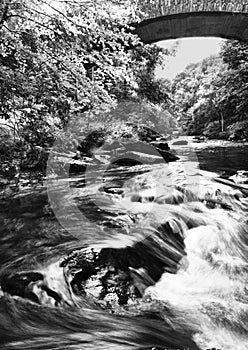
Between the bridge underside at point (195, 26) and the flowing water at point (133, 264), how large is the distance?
5.64 m

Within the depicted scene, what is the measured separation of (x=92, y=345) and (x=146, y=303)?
29.9 inches

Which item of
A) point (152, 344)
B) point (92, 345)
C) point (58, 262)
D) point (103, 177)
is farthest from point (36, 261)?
point (103, 177)

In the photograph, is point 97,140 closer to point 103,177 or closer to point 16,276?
point 103,177

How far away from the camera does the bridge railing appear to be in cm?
940

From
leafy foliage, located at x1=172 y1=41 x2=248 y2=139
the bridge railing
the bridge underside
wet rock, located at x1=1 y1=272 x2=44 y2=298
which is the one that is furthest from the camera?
leafy foliage, located at x1=172 y1=41 x2=248 y2=139

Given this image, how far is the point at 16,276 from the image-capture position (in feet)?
10.5

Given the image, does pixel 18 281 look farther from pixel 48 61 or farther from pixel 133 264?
pixel 48 61

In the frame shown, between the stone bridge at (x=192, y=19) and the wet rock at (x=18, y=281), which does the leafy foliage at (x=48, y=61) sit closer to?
the wet rock at (x=18, y=281)

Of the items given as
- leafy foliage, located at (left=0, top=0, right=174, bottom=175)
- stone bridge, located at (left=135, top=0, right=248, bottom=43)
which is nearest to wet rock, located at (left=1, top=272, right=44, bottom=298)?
leafy foliage, located at (left=0, top=0, right=174, bottom=175)

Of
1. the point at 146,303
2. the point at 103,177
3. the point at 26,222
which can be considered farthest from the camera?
the point at 103,177

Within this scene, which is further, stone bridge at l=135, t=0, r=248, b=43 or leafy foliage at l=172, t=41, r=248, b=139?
leafy foliage at l=172, t=41, r=248, b=139

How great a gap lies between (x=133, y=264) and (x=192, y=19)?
8.80 m

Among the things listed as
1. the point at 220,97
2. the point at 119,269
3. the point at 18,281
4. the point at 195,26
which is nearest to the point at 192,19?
the point at 195,26

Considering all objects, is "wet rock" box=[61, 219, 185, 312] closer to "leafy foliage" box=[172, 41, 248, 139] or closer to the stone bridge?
the stone bridge
